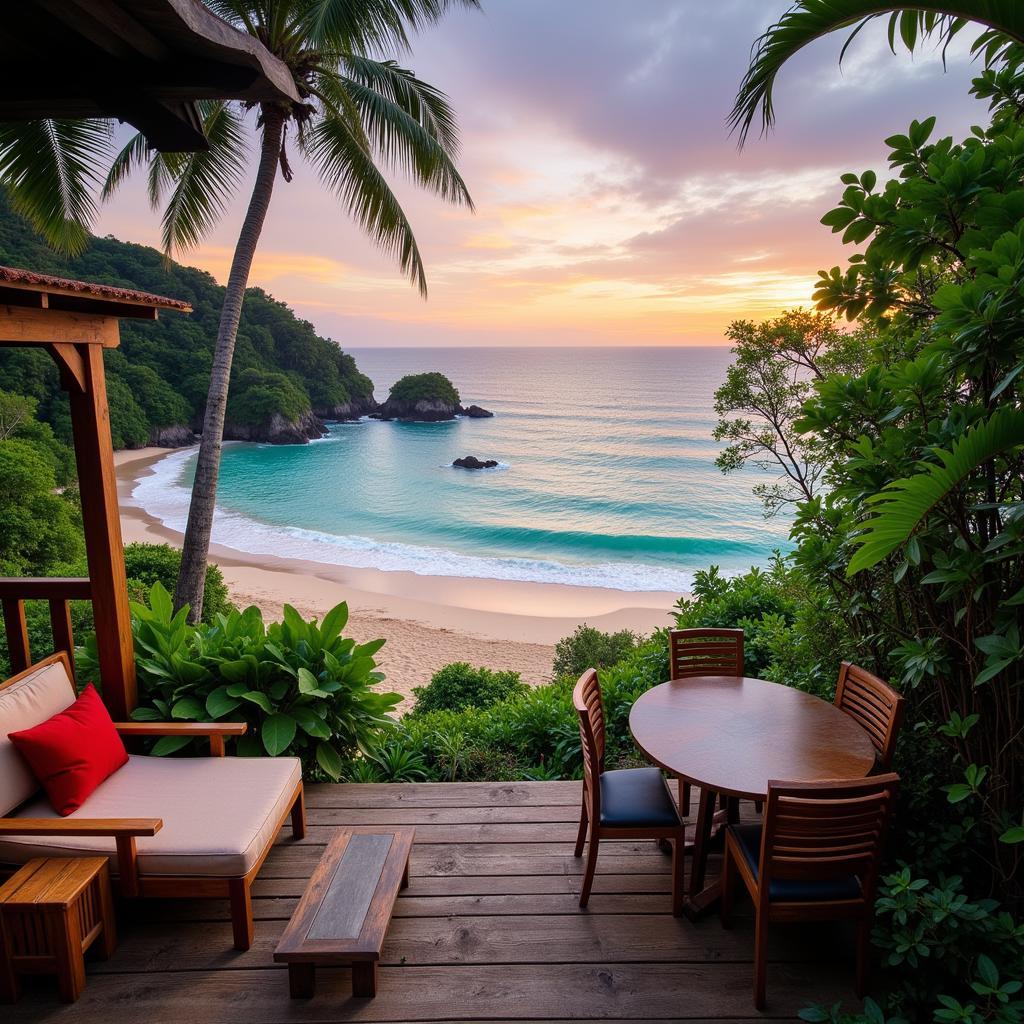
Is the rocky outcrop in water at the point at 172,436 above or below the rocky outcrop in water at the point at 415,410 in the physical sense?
below

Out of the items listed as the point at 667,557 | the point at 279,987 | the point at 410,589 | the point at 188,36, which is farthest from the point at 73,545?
the point at 667,557

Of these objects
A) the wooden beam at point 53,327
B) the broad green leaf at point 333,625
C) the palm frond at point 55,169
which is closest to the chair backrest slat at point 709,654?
the broad green leaf at point 333,625

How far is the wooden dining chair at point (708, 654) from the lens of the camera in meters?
3.98

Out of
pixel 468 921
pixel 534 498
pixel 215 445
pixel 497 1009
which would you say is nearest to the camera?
pixel 497 1009

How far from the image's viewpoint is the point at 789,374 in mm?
6012

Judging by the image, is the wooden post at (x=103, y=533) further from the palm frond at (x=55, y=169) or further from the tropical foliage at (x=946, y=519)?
the palm frond at (x=55, y=169)

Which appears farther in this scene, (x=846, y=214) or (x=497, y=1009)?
(x=846, y=214)

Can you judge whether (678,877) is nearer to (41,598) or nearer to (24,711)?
(24,711)

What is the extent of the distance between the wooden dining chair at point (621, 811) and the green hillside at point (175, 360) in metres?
21.2

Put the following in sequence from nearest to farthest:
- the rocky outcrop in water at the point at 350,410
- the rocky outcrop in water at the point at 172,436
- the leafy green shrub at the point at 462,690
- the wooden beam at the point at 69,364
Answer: the wooden beam at the point at 69,364, the leafy green shrub at the point at 462,690, the rocky outcrop in water at the point at 172,436, the rocky outcrop in water at the point at 350,410

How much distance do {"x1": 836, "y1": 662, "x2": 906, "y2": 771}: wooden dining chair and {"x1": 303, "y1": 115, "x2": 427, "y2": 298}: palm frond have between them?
6614 millimetres

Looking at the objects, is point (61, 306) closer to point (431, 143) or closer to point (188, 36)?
point (188, 36)

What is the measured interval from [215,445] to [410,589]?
10363 mm

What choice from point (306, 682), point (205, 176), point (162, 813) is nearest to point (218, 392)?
point (205, 176)
